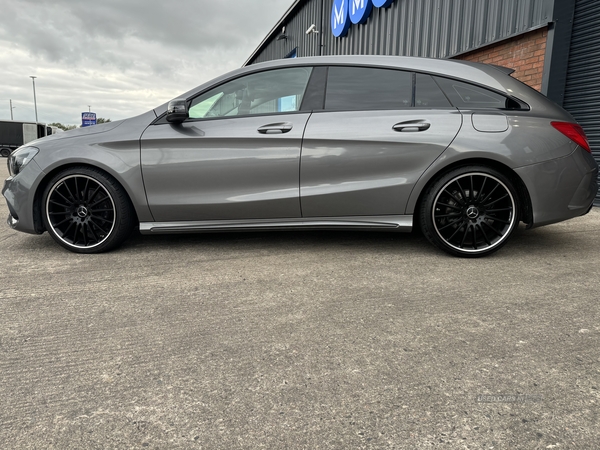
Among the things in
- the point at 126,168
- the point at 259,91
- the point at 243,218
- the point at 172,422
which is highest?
the point at 259,91

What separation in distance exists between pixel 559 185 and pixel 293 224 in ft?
6.52

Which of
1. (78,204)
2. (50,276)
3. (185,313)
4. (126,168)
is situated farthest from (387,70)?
(50,276)

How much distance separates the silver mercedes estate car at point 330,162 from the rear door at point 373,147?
0.01 metres

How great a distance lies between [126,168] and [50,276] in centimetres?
94

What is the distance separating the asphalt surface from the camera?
56.7 inches

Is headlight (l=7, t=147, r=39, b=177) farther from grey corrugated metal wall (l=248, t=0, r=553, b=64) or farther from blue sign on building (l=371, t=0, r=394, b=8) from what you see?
blue sign on building (l=371, t=0, r=394, b=8)

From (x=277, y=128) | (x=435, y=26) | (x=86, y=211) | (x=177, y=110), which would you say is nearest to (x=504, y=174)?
(x=277, y=128)

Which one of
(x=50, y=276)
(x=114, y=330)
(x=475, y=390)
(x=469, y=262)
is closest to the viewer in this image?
(x=475, y=390)

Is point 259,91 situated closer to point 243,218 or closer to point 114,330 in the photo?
point 243,218

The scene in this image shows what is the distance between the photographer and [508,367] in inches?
70.7

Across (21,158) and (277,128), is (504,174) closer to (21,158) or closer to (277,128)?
(277,128)

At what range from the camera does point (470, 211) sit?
11.0 feet

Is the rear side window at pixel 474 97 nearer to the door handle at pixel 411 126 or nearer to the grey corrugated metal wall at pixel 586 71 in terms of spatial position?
the door handle at pixel 411 126

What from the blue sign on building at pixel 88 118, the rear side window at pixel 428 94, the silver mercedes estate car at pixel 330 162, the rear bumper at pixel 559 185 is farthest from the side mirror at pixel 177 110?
the blue sign on building at pixel 88 118
